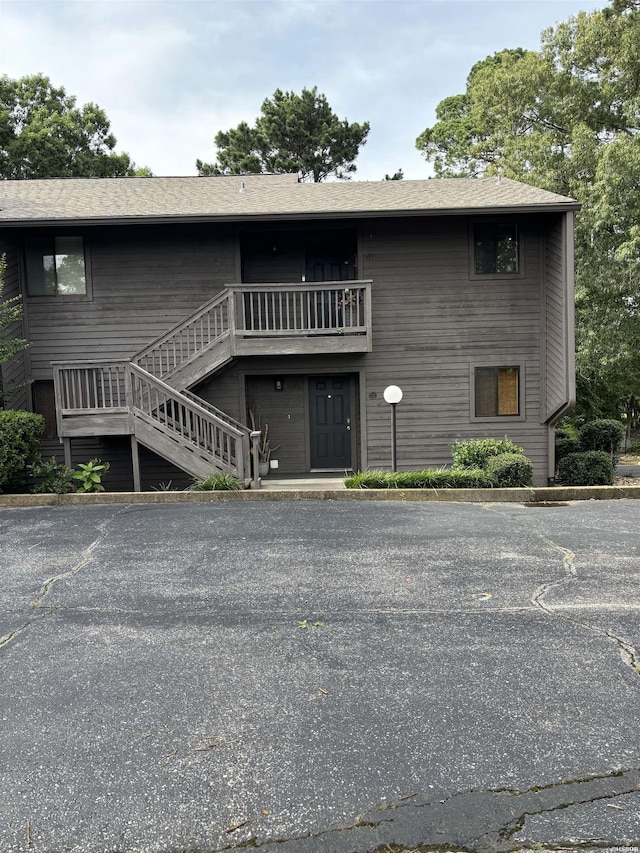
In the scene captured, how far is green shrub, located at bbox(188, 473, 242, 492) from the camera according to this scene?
9000mm

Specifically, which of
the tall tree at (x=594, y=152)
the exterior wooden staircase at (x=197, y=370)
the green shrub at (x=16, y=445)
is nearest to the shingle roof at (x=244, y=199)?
the exterior wooden staircase at (x=197, y=370)

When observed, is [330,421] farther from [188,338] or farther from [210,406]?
[188,338]

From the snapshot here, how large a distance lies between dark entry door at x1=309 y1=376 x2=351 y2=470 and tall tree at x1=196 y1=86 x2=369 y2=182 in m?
20.6

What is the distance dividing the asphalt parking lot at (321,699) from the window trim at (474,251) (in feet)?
22.2

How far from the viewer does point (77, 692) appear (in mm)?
3260

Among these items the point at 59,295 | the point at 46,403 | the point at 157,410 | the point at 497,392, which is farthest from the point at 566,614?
the point at 59,295

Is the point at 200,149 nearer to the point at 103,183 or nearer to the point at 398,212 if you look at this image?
the point at 103,183

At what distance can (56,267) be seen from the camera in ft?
37.0

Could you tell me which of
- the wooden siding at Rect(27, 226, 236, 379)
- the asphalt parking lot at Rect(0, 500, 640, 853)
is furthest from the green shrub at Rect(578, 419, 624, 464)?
the wooden siding at Rect(27, 226, 236, 379)

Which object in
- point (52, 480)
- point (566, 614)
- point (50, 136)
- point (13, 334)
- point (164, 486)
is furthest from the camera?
point (50, 136)

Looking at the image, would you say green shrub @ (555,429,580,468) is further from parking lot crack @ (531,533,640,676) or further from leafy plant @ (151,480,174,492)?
leafy plant @ (151,480,174,492)

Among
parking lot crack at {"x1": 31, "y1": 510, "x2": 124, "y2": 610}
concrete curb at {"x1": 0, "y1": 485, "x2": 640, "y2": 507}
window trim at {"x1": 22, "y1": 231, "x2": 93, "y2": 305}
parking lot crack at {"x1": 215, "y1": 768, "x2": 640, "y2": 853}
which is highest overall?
window trim at {"x1": 22, "y1": 231, "x2": 93, "y2": 305}

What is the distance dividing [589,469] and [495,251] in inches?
191

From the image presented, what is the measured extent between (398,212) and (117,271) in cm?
568
